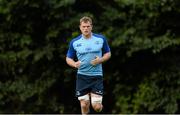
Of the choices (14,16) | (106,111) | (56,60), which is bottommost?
(106,111)

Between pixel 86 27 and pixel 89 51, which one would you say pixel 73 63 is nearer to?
pixel 89 51

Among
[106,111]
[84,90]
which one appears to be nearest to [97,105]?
[84,90]

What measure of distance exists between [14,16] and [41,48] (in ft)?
2.89

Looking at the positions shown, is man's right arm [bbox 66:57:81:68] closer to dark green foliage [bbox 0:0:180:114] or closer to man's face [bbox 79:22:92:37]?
man's face [bbox 79:22:92:37]

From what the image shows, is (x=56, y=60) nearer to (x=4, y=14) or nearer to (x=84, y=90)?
(x=4, y=14)

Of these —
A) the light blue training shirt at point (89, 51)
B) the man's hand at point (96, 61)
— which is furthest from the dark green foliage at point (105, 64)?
the man's hand at point (96, 61)

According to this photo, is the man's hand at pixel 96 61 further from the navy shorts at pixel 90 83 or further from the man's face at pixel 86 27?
the man's face at pixel 86 27

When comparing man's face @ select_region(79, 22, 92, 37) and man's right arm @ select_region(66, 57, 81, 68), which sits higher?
man's face @ select_region(79, 22, 92, 37)

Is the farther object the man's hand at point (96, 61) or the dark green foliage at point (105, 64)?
the dark green foliage at point (105, 64)

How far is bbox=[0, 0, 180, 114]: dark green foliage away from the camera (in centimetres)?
1349

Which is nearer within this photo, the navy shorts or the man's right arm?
the man's right arm

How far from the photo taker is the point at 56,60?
14195mm

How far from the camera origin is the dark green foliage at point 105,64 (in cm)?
1349

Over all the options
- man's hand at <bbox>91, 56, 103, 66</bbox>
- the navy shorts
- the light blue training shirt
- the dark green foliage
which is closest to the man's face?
the light blue training shirt
